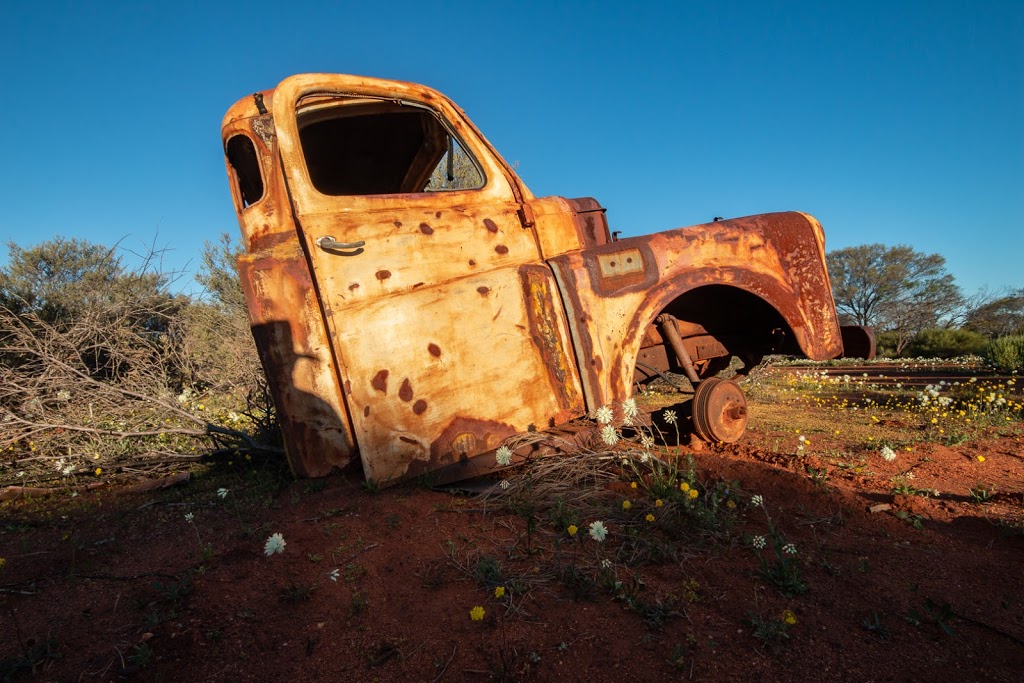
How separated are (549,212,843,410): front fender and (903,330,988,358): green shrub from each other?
54.5ft

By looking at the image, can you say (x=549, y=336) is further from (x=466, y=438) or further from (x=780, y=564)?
(x=780, y=564)

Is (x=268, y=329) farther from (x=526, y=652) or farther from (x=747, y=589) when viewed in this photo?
(x=747, y=589)

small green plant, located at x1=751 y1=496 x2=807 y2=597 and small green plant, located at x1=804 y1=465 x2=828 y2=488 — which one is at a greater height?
small green plant, located at x1=751 y1=496 x2=807 y2=597

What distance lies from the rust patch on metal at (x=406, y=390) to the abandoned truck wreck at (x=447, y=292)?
0.03ft

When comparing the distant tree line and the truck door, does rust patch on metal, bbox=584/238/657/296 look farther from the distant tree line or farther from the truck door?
the distant tree line

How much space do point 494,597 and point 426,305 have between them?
137cm

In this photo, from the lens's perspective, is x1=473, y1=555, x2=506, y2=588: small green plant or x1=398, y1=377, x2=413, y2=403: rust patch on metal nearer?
x1=473, y1=555, x2=506, y2=588: small green plant

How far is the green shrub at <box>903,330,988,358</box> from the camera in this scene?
1617cm

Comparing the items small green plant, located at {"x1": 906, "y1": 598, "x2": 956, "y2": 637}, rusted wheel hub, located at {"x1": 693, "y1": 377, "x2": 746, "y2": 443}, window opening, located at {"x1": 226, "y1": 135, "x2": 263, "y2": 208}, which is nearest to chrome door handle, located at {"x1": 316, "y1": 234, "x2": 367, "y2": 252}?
window opening, located at {"x1": 226, "y1": 135, "x2": 263, "y2": 208}

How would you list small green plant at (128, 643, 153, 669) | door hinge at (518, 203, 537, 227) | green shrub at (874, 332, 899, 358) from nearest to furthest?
small green plant at (128, 643, 153, 669) < door hinge at (518, 203, 537, 227) < green shrub at (874, 332, 899, 358)

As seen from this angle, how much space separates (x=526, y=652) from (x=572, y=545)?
0.60 m

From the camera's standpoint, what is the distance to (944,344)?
16.9 meters

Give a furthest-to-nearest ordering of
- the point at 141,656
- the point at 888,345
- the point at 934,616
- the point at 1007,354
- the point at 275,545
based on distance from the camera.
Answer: the point at 888,345 < the point at 1007,354 < the point at 275,545 < the point at 934,616 < the point at 141,656

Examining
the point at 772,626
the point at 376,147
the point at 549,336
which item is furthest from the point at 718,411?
the point at 376,147
